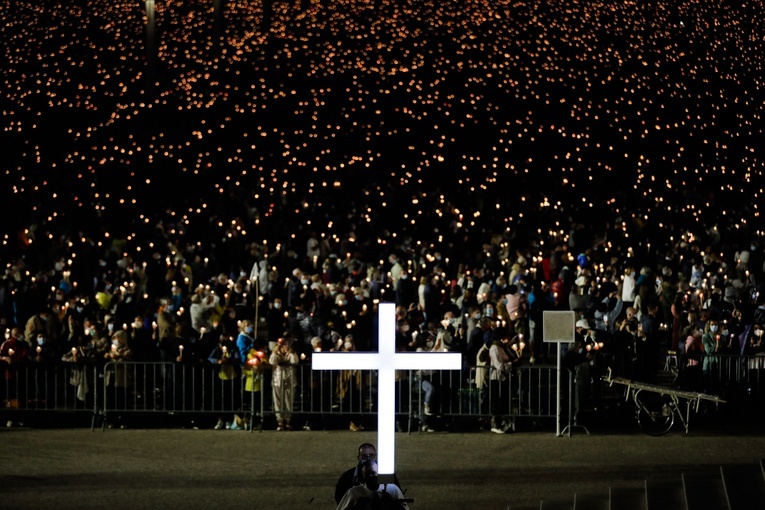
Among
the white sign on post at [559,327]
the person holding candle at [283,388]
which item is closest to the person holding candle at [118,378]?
the person holding candle at [283,388]

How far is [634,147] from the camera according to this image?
3606 centimetres

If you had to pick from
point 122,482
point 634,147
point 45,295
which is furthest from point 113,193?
point 122,482

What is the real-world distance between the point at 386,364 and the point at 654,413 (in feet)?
26.4

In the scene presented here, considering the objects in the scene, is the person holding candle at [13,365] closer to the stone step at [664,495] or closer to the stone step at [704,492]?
the stone step at [664,495]

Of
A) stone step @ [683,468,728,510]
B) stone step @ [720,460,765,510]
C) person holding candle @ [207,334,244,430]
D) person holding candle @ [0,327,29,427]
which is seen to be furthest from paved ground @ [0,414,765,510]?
stone step @ [720,460,765,510]

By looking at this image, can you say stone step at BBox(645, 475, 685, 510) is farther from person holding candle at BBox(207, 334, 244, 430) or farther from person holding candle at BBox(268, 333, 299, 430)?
person holding candle at BBox(207, 334, 244, 430)

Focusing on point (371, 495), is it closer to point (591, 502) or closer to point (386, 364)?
point (386, 364)

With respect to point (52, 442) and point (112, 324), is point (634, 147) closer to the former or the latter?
point (112, 324)

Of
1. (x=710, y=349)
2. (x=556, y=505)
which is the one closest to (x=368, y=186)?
(x=710, y=349)

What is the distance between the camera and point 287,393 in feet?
63.0

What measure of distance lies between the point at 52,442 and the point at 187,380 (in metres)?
2.19

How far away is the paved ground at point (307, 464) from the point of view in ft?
47.5

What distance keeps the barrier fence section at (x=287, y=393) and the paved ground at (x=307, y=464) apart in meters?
0.39

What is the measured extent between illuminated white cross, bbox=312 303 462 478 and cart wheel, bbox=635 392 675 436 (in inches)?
286
